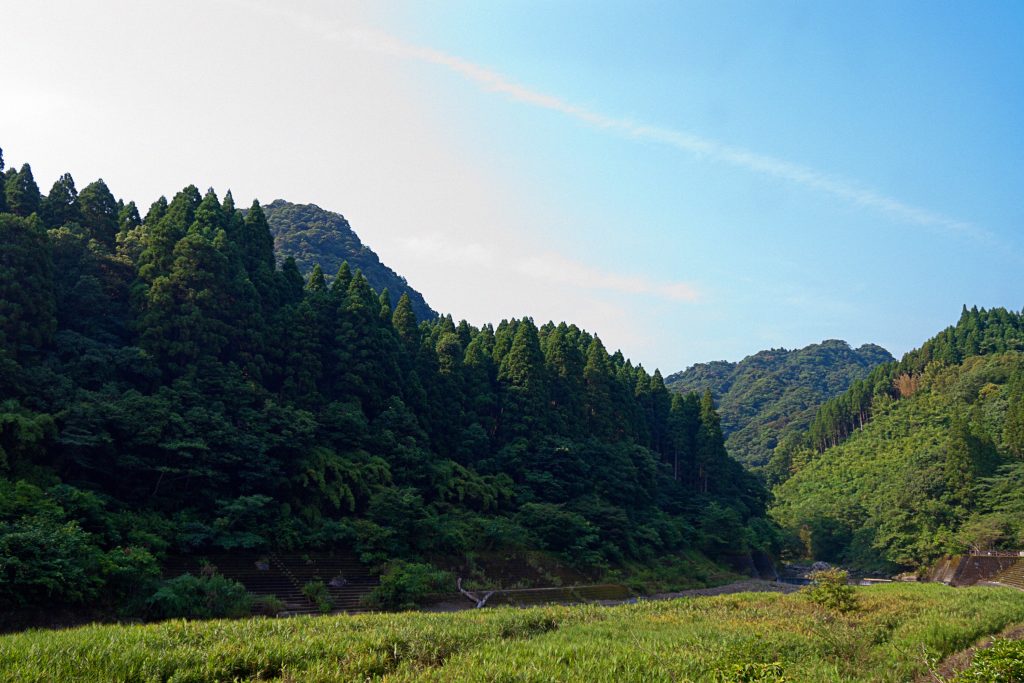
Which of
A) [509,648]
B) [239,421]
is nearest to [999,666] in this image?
[509,648]

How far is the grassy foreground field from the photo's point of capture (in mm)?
9273

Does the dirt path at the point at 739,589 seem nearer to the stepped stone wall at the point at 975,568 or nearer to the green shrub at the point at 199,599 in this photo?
A: the stepped stone wall at the point at 975,568

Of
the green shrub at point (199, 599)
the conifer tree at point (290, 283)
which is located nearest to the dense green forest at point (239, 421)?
the conifer tree at point (290, 283)

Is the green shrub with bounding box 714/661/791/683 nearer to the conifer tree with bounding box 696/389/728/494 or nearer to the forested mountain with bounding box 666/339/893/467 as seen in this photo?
the conifer tree with bounding box 696/389/728/494

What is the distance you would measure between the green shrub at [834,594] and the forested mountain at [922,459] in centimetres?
3119

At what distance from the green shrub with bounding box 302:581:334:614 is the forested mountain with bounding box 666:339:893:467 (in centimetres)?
10689

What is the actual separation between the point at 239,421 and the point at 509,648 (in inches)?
759

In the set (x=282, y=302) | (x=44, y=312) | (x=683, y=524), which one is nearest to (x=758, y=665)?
(x=44, y=312)

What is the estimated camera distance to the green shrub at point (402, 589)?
23578 mm

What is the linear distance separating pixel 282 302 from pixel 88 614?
20.5m

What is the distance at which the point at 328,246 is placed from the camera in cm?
10169

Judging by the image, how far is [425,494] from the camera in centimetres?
3381

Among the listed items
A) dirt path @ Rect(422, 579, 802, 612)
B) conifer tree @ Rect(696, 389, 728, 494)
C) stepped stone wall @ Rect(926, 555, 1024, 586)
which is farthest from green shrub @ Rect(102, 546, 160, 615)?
conifer tree @ Rect(696, 389, 728, 494)

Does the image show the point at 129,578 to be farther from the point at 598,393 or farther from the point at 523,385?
the point at 598,393
